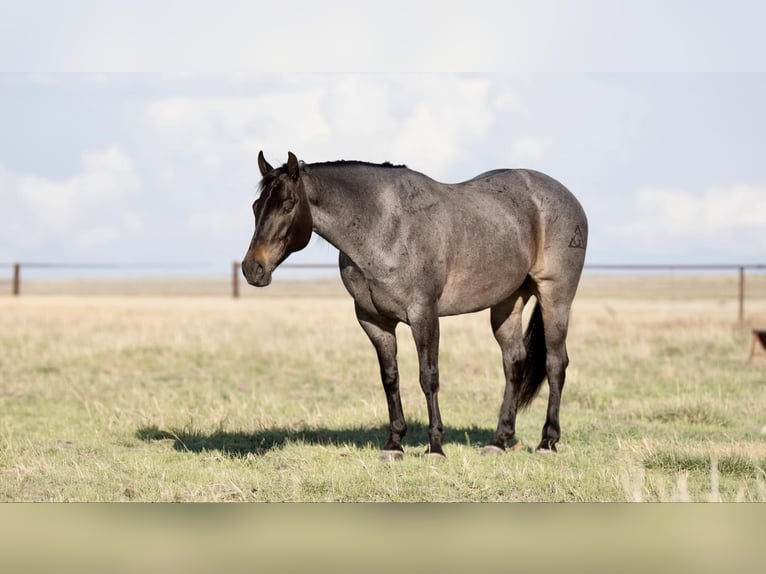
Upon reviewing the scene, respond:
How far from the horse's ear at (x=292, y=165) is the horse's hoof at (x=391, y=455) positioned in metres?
2.62

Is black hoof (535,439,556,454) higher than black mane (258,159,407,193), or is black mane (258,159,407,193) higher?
black mane (258,159,407,193)

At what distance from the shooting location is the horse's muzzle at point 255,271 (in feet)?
24.3

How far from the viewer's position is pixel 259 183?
768 cm

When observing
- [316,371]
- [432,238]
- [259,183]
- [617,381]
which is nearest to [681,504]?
[432,238]

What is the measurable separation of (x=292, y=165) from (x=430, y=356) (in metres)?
2.06

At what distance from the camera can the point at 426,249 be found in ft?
26.4

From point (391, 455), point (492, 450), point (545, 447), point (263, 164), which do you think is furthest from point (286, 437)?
point (263, 164)

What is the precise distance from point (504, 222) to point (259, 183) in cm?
247

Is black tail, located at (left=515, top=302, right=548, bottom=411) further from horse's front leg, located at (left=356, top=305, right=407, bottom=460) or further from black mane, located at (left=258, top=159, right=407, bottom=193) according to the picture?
black mane, located at (left=258, top=159, right=407, bottom=193)

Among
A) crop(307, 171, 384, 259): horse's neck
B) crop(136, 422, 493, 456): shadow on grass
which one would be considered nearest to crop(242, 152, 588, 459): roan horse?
crop(307, 171, 384, 259): horse's neck

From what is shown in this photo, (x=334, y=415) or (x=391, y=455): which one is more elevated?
(x=391, y=455)

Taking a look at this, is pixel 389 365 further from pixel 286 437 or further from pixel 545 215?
pixel 545 215

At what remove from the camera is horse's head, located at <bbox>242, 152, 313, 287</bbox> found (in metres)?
7.48

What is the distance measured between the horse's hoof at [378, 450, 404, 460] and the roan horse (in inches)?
0.6
